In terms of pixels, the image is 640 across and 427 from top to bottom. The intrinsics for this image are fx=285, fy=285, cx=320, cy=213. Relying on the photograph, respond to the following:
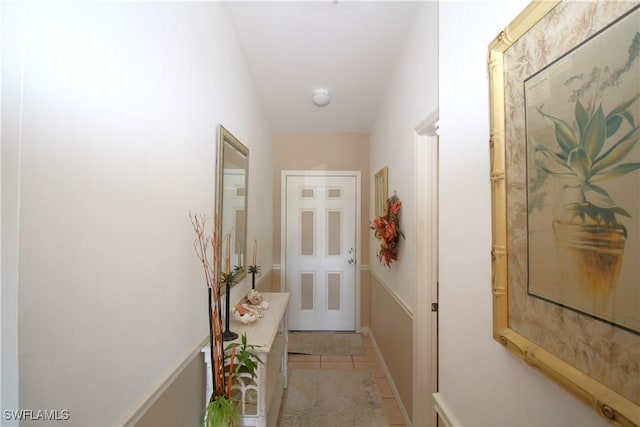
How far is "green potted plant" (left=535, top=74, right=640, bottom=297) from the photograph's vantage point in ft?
1.50

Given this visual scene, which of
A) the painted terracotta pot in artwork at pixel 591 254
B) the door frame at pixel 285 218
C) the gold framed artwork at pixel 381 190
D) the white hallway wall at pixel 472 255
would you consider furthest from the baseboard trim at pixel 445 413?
the door frame at pixel 285 218

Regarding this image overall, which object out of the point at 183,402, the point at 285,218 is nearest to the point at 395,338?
the point at 183,402

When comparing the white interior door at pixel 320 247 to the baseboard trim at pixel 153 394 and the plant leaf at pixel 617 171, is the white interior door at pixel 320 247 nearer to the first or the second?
the baseboard trim at pixel 153 394

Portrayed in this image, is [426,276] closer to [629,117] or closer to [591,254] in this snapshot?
[591,254]

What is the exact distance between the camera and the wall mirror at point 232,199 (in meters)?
1.63

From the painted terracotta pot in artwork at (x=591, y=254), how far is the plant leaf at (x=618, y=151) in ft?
0.34

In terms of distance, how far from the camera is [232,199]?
1899 mm

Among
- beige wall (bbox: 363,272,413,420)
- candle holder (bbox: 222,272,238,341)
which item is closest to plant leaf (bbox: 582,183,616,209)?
candle holder (bbox: 222,272,238,341)

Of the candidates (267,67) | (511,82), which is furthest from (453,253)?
(267,67)

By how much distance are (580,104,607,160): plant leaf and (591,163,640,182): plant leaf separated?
38mm

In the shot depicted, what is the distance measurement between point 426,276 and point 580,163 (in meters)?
1.36

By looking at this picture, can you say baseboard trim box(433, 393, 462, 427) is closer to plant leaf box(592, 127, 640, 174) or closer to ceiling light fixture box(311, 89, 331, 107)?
plant leaf box(592, 127, 640, 174)

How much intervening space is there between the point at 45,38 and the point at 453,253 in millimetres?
1306

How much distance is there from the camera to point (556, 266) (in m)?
0.59
